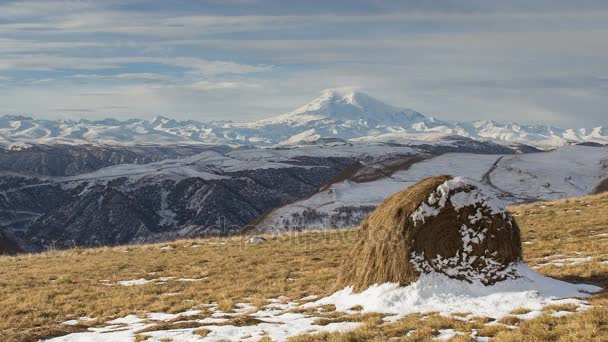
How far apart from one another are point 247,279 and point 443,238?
9622 mm

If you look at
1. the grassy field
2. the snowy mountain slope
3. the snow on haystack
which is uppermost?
the snow on haystack

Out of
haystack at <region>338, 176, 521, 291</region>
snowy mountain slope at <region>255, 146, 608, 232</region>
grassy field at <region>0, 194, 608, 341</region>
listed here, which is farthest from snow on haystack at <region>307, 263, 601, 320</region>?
snowy mountain slope at <region>255, 146, 608, 232</region>

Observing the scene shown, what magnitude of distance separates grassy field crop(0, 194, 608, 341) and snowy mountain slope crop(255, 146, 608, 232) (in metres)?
56.9

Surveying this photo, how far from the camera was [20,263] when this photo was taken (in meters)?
31.4

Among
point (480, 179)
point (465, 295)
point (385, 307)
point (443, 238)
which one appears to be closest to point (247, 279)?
point (385, 307)

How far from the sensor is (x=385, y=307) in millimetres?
14469

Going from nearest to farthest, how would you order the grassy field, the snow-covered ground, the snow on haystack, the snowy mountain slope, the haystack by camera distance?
the grassy field, the snow-covered ground, the snow on haystack, the haystack, the snowy mountain slope

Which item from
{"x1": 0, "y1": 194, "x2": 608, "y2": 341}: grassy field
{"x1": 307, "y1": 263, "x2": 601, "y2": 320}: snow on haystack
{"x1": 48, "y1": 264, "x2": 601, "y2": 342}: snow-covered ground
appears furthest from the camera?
{"x1": 307, "y1": 263, "x2": 601, "y2": 320}: snow on haystack

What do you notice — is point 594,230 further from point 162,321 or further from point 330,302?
point 162,321

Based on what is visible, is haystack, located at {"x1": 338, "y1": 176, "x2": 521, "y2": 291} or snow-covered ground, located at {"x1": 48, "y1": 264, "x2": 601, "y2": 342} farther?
haystack, located at {"x1": 338, "y1": 176, "x2": 521, "y2": 291}

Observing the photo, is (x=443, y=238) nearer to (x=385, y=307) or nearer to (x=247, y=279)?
(x=385, y=307)

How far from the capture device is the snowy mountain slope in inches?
3782

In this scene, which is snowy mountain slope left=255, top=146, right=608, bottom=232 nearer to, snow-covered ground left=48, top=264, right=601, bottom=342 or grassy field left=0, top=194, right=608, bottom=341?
grassy field left=0, top=194, right=608, bottom=341

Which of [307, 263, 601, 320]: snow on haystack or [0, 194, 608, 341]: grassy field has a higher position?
[307, 263, 601, 320]: snow on haystack
